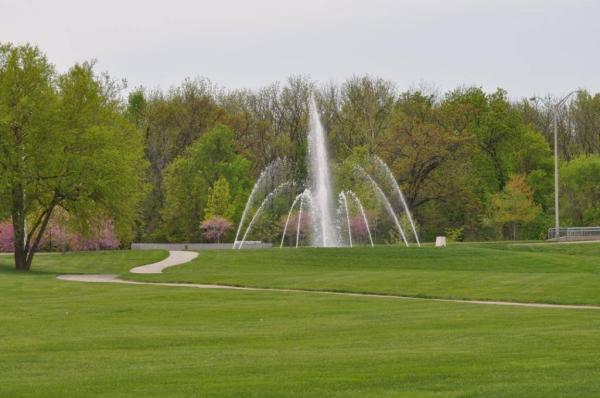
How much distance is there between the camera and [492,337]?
18922 millimetres

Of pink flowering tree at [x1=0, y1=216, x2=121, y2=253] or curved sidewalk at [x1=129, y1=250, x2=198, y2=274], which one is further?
pink flowering tree at [x1=0, y1=216, x2=121, y2=253]

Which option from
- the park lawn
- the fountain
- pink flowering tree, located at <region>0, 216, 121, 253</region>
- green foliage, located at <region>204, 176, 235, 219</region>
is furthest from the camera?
green foliage, located at <region>204, 176, 235, 219</region>

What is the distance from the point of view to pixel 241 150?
302ft

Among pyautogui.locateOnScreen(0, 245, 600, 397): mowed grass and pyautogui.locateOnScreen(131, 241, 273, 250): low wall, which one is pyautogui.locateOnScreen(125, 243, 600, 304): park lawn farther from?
pyautogui.locateOnScreen(131, 241, 273, 250): low wall

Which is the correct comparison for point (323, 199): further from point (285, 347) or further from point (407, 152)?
point (285, 347)

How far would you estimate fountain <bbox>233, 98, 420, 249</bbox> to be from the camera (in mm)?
65312

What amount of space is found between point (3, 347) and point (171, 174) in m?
67.5

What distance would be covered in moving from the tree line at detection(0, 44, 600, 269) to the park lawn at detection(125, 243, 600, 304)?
29.2 feet

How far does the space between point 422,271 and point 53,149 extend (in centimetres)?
2013

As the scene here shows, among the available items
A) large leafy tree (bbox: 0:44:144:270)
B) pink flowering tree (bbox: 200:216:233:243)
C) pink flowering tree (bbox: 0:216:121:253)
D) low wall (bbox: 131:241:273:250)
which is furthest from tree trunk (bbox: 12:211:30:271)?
pink flowering tree (bbox: 200:216:233:243)

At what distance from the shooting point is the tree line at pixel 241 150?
52.2 m

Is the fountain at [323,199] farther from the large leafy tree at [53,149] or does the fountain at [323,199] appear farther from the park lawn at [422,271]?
the large leafy tree at [53,149]

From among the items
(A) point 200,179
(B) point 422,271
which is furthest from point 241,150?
(B) point 422,271

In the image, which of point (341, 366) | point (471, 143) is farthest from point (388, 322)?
point (471, 143)
